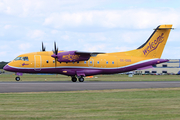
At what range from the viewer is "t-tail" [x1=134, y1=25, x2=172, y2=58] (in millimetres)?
45938

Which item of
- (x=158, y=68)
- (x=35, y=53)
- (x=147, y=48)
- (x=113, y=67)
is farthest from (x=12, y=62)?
(x=158, y=68)

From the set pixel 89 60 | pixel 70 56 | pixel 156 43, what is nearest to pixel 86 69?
pixel 89 60

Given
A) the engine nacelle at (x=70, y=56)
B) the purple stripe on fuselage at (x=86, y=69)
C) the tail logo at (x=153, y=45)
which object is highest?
the tail logo at (x=153, y=45)

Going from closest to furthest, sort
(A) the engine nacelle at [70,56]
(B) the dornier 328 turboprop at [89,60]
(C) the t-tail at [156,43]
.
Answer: (A) the engine nacelle at [70,56] < (B) the dornier 328 turboprop at [89,60] < (C) the t-tail at [156,43]

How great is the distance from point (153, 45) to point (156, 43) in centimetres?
67

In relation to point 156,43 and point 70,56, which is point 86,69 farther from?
point 156,43

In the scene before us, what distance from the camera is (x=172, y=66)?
14012 cm

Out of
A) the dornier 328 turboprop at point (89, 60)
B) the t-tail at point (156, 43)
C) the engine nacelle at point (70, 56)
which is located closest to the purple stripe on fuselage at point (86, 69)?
the dornier 328 turboprop at point (89, 60)

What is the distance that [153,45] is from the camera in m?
46.1

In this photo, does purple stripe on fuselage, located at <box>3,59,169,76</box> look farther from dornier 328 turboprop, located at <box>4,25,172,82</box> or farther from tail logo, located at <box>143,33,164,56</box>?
tail logo, located at <box>143,33,164,56</box>

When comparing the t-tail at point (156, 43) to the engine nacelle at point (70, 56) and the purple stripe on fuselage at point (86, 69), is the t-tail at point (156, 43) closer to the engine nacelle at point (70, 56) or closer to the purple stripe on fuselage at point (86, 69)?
the purple stripe on fuselage at point (86, 69)

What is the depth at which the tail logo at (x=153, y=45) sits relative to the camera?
4600 centimetres

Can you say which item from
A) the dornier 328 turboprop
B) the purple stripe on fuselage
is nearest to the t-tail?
the dornier 328 turboprop

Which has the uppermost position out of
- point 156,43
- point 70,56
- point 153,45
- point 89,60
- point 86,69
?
point 156,43
